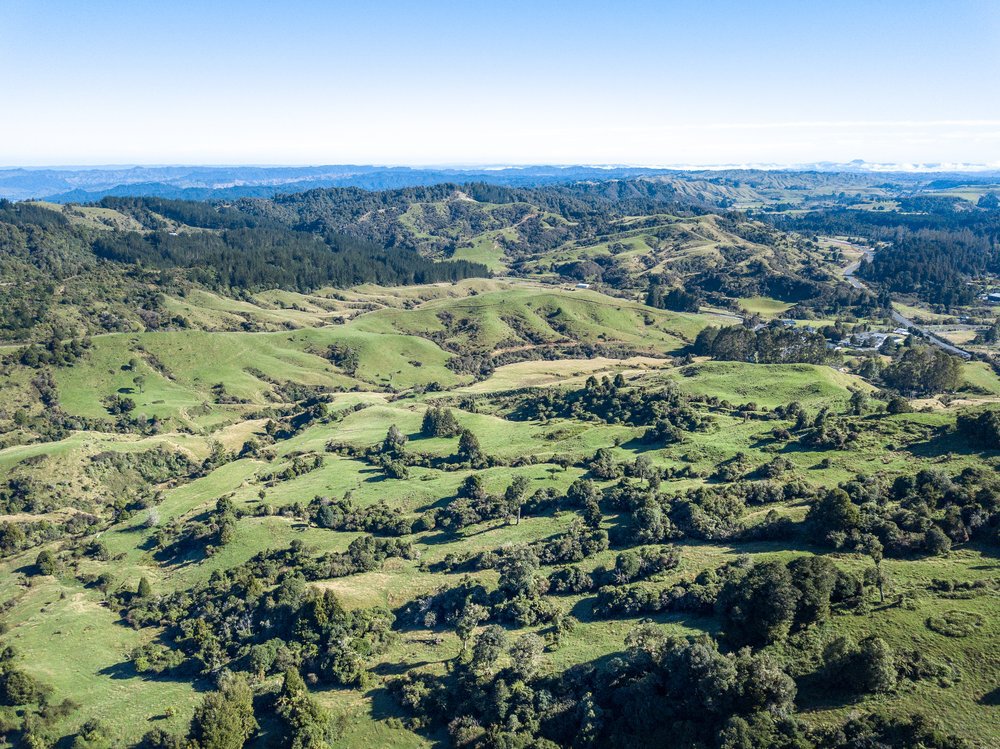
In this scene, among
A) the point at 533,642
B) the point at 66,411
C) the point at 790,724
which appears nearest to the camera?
the point at 790,724

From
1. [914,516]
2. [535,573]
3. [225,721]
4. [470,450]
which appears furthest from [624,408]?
[225,721]

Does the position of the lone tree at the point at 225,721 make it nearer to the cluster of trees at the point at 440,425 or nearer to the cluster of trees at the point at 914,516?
the cluster of trees at the point at 914,516

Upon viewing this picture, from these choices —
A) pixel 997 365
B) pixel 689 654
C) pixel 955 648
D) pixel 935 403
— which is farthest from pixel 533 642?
pixel 997 365

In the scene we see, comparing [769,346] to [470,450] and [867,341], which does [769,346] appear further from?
[470,450]

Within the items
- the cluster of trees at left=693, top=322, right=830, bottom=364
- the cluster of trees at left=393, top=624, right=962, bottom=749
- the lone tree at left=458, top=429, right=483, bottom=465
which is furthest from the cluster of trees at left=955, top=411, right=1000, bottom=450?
the cluster of trees at left=693, top=322, right=830, bottom=364

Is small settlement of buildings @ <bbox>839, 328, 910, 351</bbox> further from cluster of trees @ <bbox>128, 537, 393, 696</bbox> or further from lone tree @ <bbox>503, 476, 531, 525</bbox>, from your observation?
cluster of trees @ <bbox>128, 537, 393, 696</bbox>

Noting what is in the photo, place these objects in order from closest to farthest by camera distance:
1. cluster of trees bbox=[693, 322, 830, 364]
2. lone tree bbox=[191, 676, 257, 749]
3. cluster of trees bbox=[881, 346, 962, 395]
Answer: lone tree bbox=[191, 676, 257, 749], cluster of trees bbox=[881, 346, 962, 395], cluster of trees bbox=[693, 322, 830, 364]

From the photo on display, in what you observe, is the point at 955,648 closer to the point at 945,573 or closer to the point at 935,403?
the point at 945,573

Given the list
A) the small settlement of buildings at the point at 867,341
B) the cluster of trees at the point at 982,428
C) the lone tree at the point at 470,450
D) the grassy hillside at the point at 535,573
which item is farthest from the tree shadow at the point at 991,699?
the small settlement of buildings at the point at 867,341
